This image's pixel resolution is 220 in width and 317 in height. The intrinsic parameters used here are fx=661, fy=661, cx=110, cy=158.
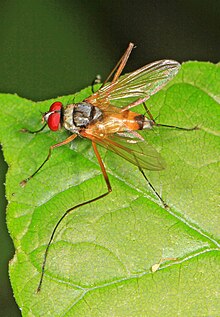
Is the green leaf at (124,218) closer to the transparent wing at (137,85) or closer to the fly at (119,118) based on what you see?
the fly at (119,118)

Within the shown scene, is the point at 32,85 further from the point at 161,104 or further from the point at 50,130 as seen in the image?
the point at 161,104

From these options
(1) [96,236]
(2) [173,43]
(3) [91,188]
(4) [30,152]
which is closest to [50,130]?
(4) [30,152]

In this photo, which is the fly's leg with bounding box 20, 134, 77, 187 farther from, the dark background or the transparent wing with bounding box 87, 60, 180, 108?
the dark background

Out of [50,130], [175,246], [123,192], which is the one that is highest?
[50,130]

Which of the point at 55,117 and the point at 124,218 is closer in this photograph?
the point at 124,218

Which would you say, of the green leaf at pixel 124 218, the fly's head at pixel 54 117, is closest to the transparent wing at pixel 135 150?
the green leaf at pixel 124 218

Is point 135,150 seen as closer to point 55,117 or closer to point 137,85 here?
point 55,117

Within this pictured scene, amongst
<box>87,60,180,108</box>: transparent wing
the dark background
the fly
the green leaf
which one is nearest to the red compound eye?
the fly

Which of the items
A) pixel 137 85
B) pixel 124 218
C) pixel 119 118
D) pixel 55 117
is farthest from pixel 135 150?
pixel 137 85
